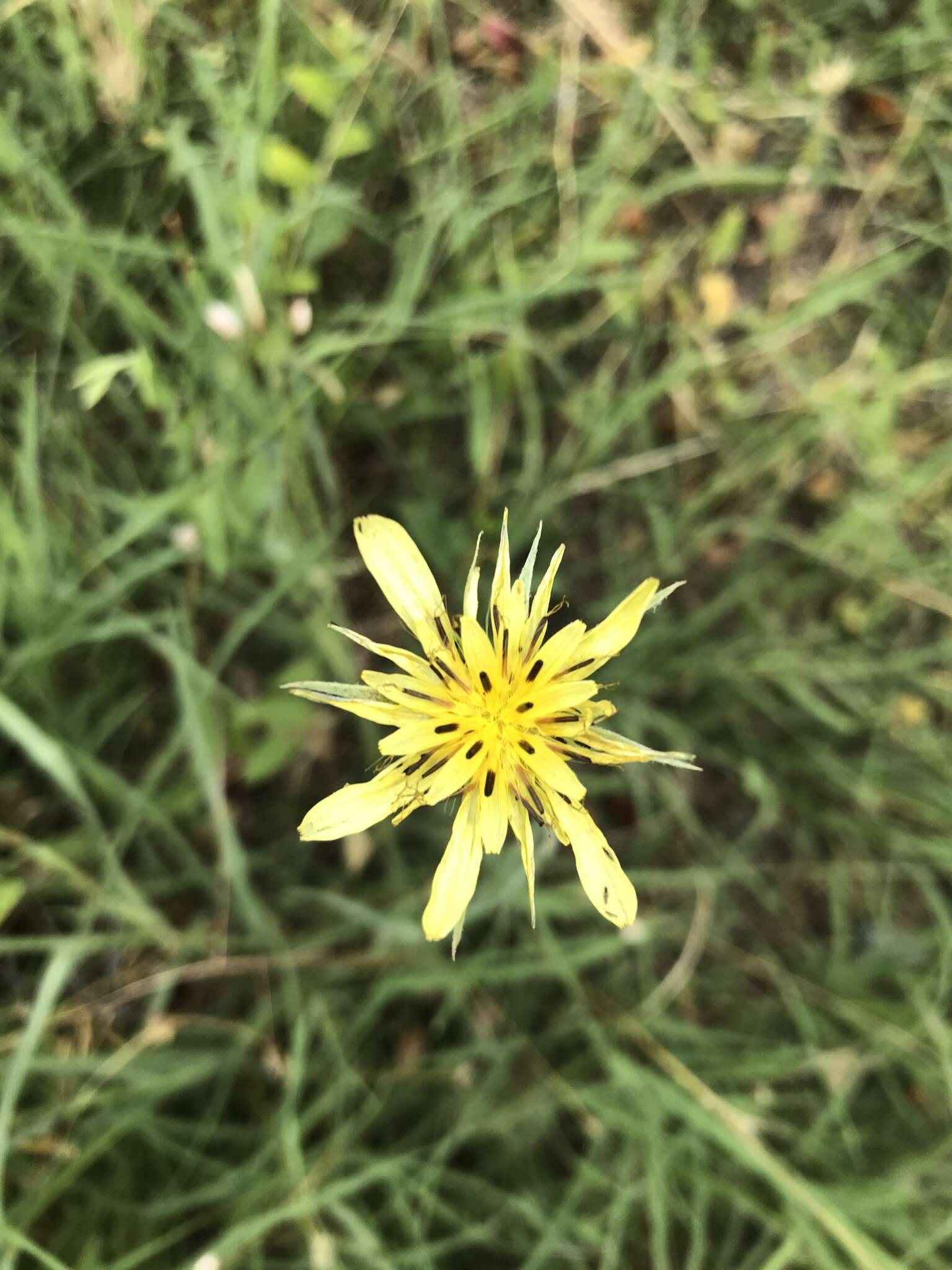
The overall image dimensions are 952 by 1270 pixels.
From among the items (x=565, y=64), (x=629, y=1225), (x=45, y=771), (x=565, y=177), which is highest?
(x=565, y=64)

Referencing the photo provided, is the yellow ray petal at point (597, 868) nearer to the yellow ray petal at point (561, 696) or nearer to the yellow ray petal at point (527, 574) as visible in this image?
the yellow ray petal at point (561, 696)

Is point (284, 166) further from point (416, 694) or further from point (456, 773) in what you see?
point (456, 773)

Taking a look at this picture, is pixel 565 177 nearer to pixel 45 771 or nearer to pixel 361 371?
pixel 361 371

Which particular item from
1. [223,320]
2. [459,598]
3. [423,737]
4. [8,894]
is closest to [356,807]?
[423,737]

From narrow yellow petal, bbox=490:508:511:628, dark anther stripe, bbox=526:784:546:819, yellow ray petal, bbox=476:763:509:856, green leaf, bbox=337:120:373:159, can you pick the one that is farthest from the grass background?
narrow yellow petal, bbox=490:508:511:628

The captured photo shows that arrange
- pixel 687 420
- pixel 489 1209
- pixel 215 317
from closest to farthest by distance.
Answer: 1. pixel 215 317
2. pixel 489 1209
3. pixel 687 420

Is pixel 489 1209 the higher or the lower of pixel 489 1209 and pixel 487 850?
the lower

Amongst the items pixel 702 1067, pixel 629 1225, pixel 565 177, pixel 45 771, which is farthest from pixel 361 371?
pixel 629 1225

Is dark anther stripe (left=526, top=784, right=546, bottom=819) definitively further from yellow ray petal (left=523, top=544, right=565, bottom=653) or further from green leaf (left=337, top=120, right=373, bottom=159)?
green leaf (left=337, top=120, right=373, bottom=159)

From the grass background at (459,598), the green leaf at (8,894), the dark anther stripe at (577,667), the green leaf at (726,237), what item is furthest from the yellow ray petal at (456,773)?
the green leaf at (726,237)

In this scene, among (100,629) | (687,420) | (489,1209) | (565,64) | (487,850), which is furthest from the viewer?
(687,420)
